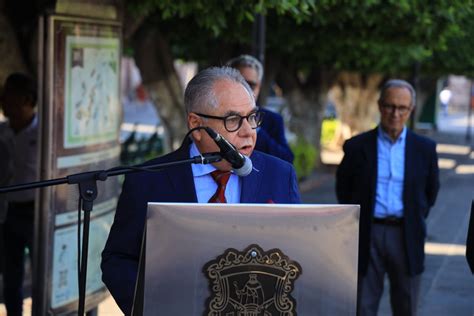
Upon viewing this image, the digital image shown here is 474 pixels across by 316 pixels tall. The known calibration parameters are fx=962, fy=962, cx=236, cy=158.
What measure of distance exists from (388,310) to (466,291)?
41.5 inches

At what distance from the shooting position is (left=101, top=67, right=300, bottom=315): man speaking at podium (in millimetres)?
3416

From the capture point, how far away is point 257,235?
285cm

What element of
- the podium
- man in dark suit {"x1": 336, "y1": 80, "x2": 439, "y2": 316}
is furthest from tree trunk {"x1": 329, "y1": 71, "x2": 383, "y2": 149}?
the podium

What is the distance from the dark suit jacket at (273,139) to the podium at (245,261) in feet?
10.4

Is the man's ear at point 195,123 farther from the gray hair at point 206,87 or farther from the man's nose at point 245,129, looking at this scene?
the man's nose at point 245,129

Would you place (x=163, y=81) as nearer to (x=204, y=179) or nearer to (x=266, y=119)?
(x=266, y=119)

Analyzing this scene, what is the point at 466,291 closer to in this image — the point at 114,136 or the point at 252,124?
the point at 114,136

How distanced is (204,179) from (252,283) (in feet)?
2.30

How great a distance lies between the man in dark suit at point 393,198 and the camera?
19.7ft

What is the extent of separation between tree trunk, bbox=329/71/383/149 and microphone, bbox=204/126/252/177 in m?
21.7

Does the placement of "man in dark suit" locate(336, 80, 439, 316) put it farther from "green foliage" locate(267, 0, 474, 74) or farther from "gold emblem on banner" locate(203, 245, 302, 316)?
"gold emblem on banner" locate(203, 245, 302, 316)

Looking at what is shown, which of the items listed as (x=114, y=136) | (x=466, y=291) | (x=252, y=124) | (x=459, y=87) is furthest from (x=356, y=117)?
(x=459, y=87)

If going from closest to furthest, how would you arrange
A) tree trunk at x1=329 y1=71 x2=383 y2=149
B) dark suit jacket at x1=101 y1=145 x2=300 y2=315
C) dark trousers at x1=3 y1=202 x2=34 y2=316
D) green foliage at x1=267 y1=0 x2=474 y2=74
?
dark suit jacket at x1=101 y1=145 x2=300 y2=315
dark trousers at x1=3 y1=202 x2=34 y2=316
green foliage at x1=267 y1=0 x2=474 y2=74
tree trunk at x1=329 y1=71 x2=383 y2=149

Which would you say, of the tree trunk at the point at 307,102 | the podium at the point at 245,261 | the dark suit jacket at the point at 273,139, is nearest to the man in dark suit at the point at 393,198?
the dark suit jacket at the point at 273,139
